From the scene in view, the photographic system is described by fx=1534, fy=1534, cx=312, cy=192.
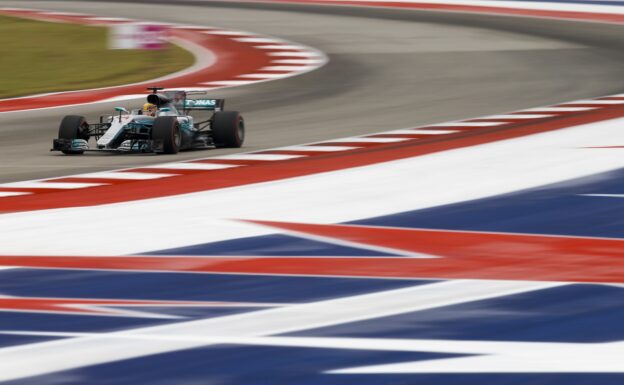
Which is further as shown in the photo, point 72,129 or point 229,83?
point 229,83

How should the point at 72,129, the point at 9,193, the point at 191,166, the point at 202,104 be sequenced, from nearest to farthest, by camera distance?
1. the point at 9,193
2. the point at 191,166
3. the point at 72,129
4. the point at 202,104

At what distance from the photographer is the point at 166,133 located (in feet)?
45.3

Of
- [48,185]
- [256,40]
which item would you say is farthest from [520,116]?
[256,40]

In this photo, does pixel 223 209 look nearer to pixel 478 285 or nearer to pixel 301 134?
pixel 478 285

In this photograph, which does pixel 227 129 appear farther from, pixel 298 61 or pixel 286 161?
pixel 298 61

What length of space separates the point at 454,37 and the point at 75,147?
13.8 m

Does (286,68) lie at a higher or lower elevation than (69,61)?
higher

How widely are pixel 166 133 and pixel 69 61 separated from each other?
980 cm

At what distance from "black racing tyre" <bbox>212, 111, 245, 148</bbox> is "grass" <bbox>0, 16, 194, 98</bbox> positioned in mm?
5567

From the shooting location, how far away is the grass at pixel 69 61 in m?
20.7

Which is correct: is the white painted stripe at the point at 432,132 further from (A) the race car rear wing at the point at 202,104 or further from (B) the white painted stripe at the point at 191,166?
(B) the white painted stripe at the point at 191,166

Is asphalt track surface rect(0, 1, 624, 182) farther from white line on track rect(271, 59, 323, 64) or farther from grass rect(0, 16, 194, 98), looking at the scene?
grass rect(0, 16, 194, 98)

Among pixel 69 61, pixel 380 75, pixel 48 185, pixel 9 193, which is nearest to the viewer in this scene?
pixel 9 193

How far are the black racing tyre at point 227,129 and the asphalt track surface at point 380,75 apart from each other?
0.19 meters
